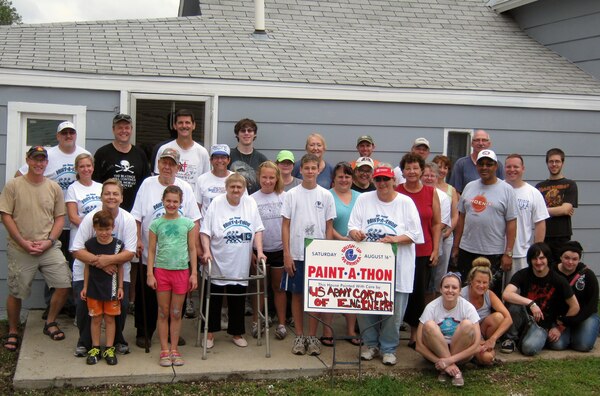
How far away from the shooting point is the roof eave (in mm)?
10469

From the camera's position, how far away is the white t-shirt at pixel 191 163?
6641 mm

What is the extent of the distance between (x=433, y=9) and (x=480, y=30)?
0.87 m

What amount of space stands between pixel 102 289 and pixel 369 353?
2223 mm

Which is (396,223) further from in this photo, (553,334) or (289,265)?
(553,334)

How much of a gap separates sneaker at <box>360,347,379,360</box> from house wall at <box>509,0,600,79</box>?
5509mm

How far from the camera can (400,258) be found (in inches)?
224

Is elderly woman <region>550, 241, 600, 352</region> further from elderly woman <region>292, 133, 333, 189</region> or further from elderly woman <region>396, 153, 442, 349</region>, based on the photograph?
elderly woman <region>292, 133, 333, 189</region>

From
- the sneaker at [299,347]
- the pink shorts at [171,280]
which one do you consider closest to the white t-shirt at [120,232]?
the pink shorts at [171,280]

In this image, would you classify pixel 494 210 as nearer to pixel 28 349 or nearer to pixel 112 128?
pixel 112 128

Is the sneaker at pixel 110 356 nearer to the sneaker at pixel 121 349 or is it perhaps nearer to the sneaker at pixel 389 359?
the sneaker at pixel 121 349

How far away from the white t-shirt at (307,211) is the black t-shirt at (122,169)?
5.00 feet

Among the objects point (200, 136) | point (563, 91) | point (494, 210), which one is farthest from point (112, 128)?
point (563, 91)

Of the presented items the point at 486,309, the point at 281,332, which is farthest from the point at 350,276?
the point at 486,309

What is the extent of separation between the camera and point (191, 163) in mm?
6664
